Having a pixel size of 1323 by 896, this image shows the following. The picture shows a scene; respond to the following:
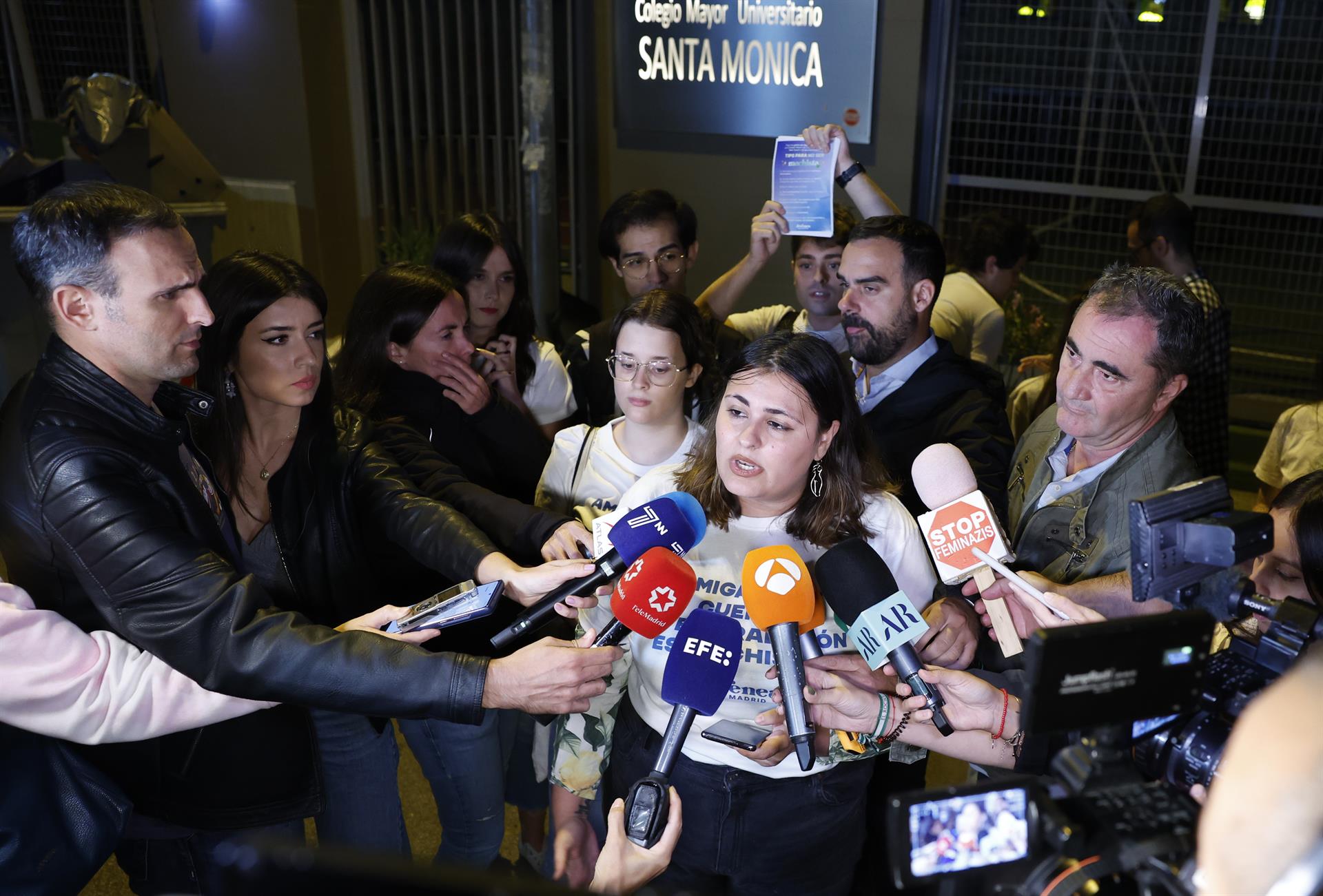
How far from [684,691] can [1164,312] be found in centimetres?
131

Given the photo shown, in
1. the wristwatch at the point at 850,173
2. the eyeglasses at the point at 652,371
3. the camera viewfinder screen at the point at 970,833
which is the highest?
the wristwatch at the point at 850,173

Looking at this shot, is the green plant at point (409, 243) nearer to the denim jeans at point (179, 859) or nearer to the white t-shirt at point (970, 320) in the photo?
the white t-shirt at point (970, 320)

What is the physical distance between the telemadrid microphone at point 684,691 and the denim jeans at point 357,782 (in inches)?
34.5

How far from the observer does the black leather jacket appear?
5.48ft

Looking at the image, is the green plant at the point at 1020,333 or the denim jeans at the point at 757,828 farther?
the green plant at the point at 1020,333

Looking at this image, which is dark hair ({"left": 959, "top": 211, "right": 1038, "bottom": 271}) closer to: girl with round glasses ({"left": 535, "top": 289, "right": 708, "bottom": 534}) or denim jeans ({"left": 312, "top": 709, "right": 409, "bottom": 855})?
girl with round glasses ({"left": 535, "top": 289, "right": 708, "bottom": 534})

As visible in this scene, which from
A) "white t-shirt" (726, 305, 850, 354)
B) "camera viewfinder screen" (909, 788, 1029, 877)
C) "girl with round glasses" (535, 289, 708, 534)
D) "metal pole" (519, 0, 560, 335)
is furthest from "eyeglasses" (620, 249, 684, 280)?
"camera viewfinder screen" (909, 788, 1029, 877)

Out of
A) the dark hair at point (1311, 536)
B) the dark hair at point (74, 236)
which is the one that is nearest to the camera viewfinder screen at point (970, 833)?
the dark hair at point (1311, 536)

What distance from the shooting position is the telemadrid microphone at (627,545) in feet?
5.81

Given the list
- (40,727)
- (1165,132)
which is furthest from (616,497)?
(1165,132)

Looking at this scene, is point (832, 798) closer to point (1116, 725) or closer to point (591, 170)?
point (1116, 725)

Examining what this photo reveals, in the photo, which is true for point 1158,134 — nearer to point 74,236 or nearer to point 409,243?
point 409,243

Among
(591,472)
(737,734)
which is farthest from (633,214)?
(737,734)

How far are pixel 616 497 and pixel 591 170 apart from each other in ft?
12.4
